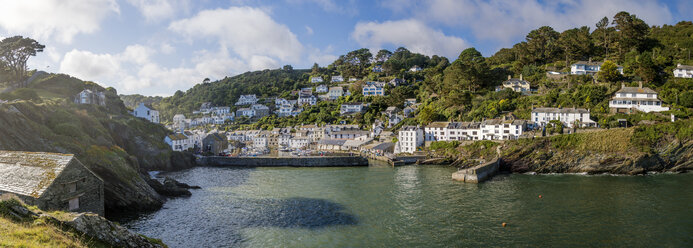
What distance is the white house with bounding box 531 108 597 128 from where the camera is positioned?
46688 millimetres

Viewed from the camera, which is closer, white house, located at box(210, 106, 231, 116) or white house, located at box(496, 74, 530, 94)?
white house, located at box(496, 74, 530, 94)

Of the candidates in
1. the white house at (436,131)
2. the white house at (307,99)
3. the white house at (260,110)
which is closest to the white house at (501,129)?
the white house at (436,131)

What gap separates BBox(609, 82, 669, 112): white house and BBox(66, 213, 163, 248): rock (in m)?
57.2

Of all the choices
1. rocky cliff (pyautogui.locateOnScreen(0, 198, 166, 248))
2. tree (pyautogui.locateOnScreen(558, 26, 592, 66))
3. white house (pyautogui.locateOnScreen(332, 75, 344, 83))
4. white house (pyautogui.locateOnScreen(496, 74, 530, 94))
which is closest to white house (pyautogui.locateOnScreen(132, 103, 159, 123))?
rocky cliff (pyautogui.locateOnScreen(0, 198, 166, 248))

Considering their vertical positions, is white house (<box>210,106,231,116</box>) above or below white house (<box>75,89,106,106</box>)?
above

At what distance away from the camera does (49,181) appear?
16219 mm

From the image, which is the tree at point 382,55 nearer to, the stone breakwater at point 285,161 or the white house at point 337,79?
the white house at point 337,79

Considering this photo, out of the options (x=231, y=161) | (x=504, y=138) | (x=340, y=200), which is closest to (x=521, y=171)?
(x=504, y=138)

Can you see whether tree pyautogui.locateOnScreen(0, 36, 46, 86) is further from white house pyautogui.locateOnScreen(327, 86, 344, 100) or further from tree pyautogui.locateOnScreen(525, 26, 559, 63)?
tree pyautogui.locateOnScreen(525, 26, 559, 63)

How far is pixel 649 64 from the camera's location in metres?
52.0

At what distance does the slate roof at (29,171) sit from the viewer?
1595 cm

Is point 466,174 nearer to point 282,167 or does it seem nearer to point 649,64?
point 282,167

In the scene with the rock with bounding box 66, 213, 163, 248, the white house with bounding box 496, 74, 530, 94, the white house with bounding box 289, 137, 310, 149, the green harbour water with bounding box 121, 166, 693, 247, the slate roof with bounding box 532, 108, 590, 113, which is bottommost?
the green harbour water with bounding box 121, 166, 693, 247

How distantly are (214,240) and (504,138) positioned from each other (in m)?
41.6
